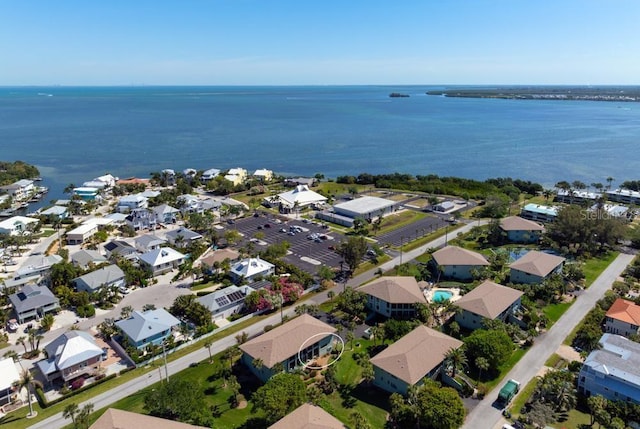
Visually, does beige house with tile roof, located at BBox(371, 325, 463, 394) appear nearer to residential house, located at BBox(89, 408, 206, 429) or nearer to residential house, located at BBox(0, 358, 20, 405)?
residential house, located at BBox(89, 408, 206, 429)

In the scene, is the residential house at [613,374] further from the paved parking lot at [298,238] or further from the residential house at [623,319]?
the paved parking lot at [298,238]

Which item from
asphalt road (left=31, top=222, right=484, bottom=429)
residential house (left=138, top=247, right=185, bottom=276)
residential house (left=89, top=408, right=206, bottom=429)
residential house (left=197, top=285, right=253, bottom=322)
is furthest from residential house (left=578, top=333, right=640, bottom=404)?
residential house (left=138, top=247, right=185, bottom=276)

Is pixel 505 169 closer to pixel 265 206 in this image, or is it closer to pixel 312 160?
pixel 312 160

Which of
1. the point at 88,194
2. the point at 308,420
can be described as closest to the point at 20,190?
the point at 88,194

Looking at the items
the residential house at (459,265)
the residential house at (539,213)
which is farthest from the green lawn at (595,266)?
the residential house at (539,213)

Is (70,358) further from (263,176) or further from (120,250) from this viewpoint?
(263,176)

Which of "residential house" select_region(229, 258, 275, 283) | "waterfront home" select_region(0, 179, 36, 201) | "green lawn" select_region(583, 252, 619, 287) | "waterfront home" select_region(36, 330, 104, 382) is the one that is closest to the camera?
"waterfront home" select_region(36, 330, 104, 382)

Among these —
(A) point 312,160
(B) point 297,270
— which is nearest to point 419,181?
(A) point 312,160
